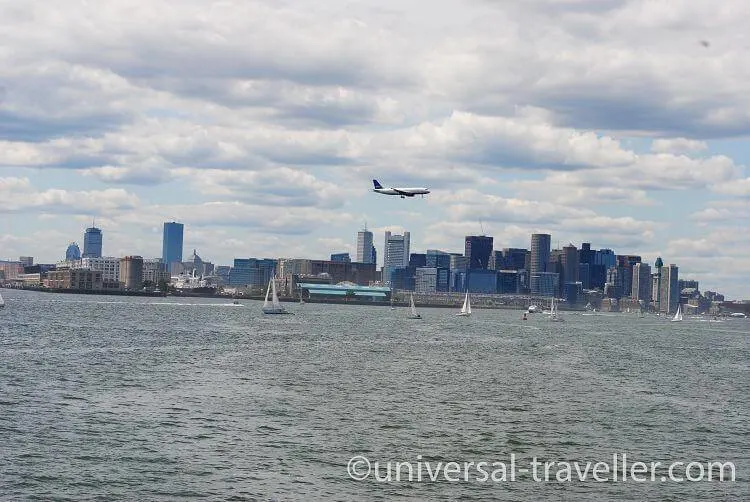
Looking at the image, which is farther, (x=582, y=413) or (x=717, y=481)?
(x=582, y=413)

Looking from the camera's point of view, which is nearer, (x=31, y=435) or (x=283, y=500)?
(x=283, y=500)

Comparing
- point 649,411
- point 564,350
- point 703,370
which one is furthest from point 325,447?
point 564,350

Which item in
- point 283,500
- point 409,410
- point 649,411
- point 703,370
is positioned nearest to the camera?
point 283,500

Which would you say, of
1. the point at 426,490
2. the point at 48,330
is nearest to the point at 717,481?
the point at 426,490

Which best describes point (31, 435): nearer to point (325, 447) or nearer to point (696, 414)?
point (325, 447)

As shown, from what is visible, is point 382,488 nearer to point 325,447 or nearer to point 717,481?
point 325,447

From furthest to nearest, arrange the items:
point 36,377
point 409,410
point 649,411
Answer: point 36,377 < point 649,411 < point 409,410
